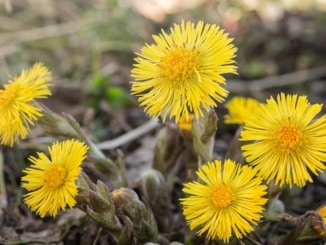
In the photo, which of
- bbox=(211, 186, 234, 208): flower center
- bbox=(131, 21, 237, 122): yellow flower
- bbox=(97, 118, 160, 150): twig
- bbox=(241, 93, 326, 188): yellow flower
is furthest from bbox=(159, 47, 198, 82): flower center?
bbox=(97, 118, 160, 150): twig

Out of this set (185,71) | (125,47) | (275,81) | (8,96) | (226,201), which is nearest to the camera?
(226,201)

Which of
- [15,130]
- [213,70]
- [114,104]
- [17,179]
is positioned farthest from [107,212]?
[114,104]

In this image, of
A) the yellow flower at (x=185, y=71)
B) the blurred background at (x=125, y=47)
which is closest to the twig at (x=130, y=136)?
the blurred background at (x=125, y=47)

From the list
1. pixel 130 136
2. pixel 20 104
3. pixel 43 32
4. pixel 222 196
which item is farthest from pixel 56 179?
pixel 43 32

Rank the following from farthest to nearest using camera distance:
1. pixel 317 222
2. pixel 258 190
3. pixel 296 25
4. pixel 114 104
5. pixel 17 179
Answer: pixel 296 25 → pixel 114 104 → pixel 17 179 → pixel 317 222 → pixel 258 190

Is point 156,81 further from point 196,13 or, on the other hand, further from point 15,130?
point 196,13

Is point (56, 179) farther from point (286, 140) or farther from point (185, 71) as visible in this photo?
point (286, 140)
